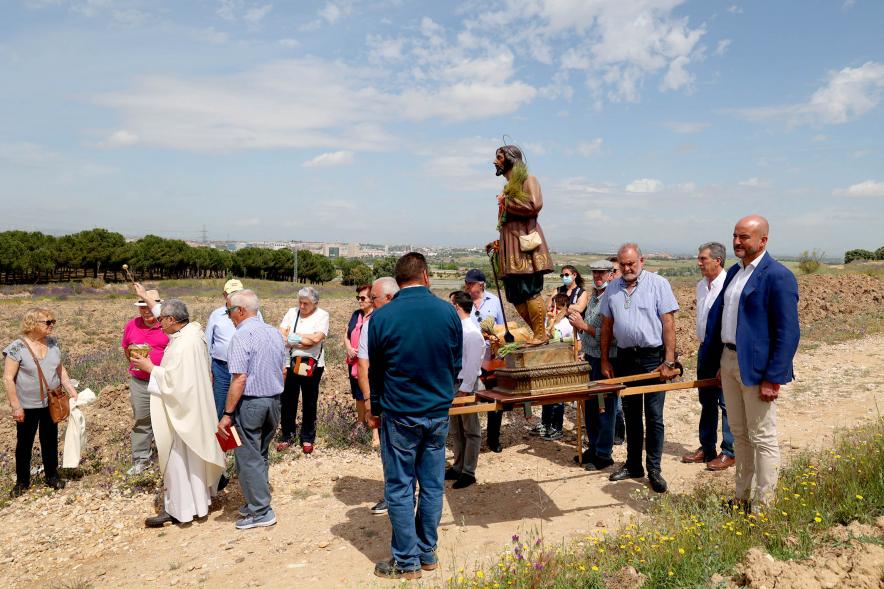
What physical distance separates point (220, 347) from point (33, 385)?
181cm

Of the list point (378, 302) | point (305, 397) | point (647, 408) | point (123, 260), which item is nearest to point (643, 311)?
point (647, 408)

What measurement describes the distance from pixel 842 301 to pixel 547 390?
21403 mm

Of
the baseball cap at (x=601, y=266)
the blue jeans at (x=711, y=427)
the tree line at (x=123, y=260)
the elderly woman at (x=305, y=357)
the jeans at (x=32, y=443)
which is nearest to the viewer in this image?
the jeans at (x=32, y=443)

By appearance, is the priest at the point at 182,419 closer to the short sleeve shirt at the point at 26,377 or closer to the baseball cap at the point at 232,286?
the baseball cap at the point at 232,286

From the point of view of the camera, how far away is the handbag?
6023mm

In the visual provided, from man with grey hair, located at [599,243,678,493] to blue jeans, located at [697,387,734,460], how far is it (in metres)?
0.99

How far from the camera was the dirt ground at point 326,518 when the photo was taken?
4500 mm

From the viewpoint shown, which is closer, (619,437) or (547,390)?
(547,390)

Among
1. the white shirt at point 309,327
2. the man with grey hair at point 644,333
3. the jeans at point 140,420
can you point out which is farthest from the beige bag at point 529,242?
the jeans at point 140,420

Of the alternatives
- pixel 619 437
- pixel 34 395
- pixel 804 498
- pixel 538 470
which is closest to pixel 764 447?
pixel 804 498

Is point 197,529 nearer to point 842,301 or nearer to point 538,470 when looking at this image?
point 538,470

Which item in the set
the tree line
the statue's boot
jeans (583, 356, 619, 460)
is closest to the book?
the statue's boot

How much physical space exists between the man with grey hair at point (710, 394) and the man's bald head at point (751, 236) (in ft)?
5.88

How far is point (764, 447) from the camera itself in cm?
425
